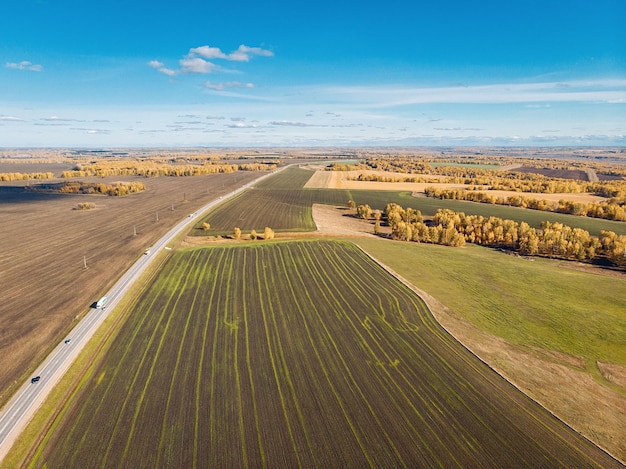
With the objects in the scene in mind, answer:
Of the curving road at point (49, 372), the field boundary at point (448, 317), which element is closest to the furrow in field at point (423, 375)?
the field boundary at point (448, 317)

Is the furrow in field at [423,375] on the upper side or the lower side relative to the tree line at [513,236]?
lower

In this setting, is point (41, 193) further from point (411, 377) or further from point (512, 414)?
point (512, 414)

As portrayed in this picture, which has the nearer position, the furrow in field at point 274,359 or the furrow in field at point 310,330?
the furrow in field at point 274,359

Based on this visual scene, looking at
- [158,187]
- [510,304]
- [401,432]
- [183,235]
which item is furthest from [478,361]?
[158,187]

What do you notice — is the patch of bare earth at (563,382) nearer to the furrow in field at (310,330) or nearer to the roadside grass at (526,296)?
the roadside grass at (526,296)

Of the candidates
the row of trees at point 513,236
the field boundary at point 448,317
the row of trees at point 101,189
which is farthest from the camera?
the row of trees at point 101,189

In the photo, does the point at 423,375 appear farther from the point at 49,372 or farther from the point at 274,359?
the point at 49,372
